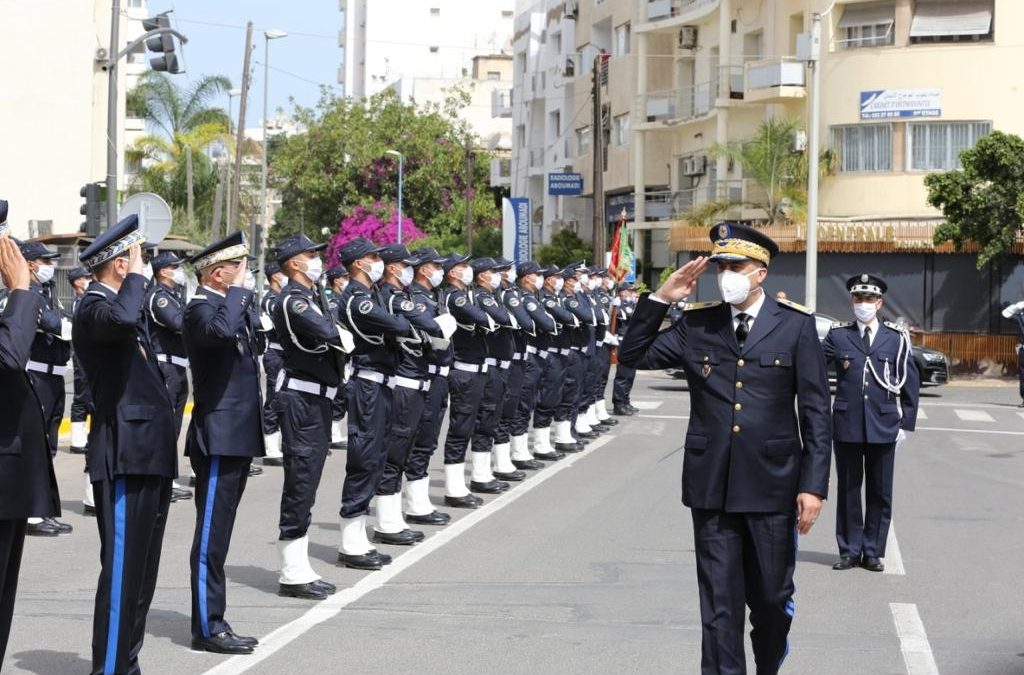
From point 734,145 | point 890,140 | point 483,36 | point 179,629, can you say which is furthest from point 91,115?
point 483,36

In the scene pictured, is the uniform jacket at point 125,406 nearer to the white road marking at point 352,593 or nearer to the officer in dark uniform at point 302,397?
the white road marking at point 352,593

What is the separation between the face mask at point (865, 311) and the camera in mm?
11742

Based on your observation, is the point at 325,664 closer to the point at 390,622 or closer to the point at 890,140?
the point at 390,622

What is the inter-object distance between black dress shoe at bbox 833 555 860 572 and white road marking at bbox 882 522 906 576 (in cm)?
23

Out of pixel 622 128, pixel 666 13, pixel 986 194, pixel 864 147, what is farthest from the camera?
pixel 622 128

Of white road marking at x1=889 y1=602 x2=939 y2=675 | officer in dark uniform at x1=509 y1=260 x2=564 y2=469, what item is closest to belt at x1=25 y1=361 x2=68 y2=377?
officer in dark uniform at x1=509 y1=260 x2=564 y2=469

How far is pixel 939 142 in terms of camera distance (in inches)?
1550

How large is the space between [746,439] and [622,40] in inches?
1991

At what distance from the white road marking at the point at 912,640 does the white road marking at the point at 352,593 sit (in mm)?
3229

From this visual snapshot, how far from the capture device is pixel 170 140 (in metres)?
70.3

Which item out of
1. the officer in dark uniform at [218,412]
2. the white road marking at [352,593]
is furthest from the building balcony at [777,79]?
the officer in dark uniform at [218,412]

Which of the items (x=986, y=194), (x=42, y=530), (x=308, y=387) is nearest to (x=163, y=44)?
(x=42, y=530)

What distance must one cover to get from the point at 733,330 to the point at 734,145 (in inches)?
1484

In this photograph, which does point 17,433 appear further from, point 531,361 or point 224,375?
point 531,361
